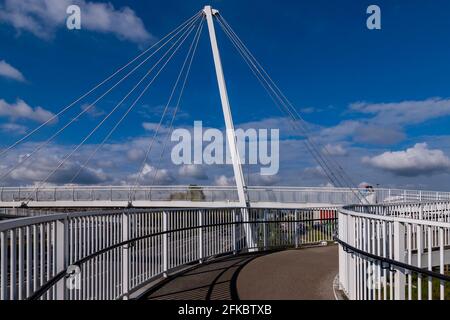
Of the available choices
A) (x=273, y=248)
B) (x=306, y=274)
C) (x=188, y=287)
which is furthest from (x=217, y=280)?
(x=273, y=248)

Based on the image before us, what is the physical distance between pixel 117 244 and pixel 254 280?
10.1 feet

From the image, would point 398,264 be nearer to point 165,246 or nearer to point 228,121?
point 165,246

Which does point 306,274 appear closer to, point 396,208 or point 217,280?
point 217,280

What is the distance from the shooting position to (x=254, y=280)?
8.23 meters

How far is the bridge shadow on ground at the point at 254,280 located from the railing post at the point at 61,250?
2.63 meters

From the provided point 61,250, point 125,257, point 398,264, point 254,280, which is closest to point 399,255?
point 398,264

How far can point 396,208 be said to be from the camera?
1421cm

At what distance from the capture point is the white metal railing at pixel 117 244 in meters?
3.64

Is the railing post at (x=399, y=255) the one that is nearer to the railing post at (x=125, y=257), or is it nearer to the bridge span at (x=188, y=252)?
the bridge span at (x=188, y=252)

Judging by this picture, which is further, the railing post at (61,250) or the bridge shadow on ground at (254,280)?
the bridge shadow on ground at (254,280)

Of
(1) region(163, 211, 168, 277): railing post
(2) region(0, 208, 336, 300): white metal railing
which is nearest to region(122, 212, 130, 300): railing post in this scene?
(2) region(0, 208, 336, 300): white metal railing

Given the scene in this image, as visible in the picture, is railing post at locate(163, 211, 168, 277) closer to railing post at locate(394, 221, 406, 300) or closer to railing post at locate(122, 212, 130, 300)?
railing post at locate(122, 212, 130, 300)

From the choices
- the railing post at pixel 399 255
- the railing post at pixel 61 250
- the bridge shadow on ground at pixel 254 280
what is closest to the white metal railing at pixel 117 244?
the railing post at pixel 61 250

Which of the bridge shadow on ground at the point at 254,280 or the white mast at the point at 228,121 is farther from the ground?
the white mast at the point at 228,121
